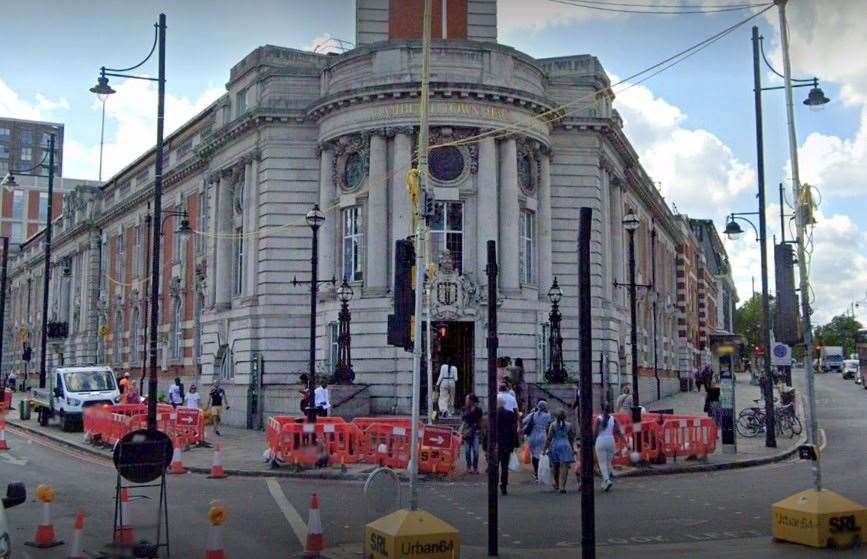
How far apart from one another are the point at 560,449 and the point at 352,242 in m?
18.8

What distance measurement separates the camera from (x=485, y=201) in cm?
3281

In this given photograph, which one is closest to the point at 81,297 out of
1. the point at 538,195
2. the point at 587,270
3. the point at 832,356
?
the point at 538,195

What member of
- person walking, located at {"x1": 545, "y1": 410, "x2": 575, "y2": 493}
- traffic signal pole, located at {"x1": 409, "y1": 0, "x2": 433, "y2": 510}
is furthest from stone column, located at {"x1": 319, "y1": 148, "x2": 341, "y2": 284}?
traffic signal pole, located at {"x1": 409, "y1": 0, "x2": 433, "y2": 510}

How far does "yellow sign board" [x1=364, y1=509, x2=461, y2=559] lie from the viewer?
9.48 metres

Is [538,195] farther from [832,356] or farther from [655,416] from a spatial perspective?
[832,356]

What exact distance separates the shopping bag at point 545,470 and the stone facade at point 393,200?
14.0 meters

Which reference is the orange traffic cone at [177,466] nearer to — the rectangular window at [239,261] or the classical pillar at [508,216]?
the classical pillar at [508,216]

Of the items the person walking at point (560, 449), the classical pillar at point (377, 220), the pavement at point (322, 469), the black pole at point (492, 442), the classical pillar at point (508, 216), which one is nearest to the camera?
the black pole at point (492, 442)

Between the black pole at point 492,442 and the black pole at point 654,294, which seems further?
the black pole at point 654,294

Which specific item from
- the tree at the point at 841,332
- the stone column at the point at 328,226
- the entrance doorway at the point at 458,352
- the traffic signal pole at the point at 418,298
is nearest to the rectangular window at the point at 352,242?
the stone column at the point at 328,226

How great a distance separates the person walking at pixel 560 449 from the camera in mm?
17031

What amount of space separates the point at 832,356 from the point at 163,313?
→ 92602 millimetres

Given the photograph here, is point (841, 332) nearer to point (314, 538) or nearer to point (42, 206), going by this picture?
point (42, 206)

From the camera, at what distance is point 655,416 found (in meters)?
22.9
